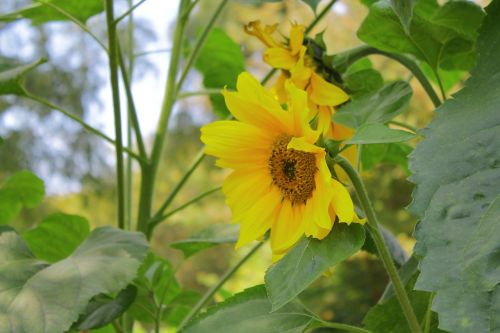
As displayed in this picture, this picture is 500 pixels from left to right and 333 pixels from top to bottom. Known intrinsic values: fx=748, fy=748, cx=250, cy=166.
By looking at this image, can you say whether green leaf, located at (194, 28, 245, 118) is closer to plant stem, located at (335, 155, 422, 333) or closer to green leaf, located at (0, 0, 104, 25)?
green leaf, located at (0, 0, 104, 25)

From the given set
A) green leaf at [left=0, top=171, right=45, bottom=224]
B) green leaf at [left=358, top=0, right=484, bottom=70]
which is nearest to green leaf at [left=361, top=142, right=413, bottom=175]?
green leaf at [left=358, top=0, right=484, bottom=70]

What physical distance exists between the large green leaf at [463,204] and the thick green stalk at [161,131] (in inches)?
12.2

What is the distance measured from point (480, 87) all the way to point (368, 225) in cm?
10

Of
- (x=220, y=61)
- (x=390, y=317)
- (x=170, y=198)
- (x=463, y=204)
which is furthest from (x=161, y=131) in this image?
(x=463, y=204)

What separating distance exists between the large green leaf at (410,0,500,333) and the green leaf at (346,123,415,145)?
0.05 feet

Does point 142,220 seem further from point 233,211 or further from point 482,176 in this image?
point 482,176

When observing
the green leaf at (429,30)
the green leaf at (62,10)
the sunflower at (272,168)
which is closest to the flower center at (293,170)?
the sunflower at (272,168)

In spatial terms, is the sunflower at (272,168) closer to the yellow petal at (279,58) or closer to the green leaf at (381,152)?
the yellow petal at (279,58)

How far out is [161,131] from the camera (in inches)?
26.5

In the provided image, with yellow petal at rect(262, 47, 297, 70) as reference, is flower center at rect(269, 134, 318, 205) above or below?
below

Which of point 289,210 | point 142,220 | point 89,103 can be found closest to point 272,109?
point 289,210

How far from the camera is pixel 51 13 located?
0.70 m

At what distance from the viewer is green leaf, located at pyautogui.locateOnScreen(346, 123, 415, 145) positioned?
0.37 metres

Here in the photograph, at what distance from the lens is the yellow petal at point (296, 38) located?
0.52 metres
